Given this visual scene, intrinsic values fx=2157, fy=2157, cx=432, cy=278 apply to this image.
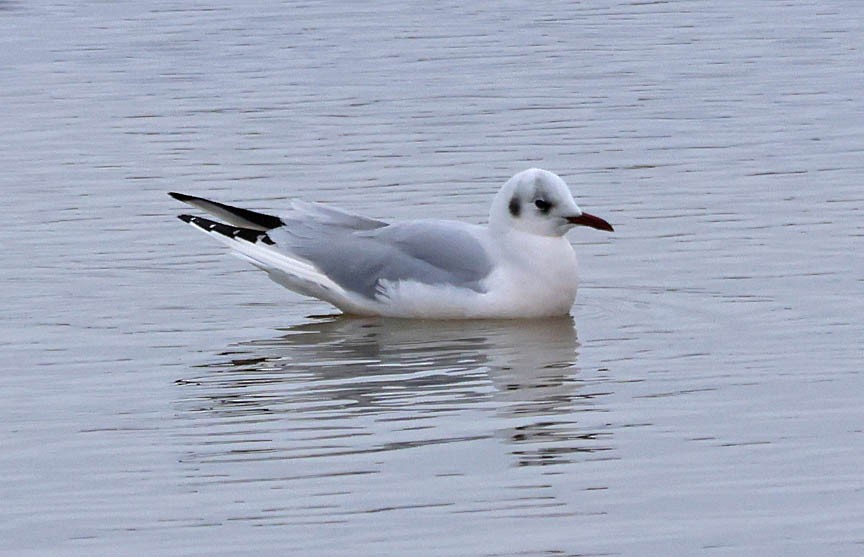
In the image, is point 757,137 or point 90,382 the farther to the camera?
point 757,137

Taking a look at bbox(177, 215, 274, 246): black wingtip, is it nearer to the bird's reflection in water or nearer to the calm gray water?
the calm gray water

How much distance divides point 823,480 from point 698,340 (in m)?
2.63

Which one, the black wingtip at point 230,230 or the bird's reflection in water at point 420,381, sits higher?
the black wingtip at point 230,230

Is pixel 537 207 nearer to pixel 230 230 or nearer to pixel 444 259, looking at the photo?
pixel 444 259

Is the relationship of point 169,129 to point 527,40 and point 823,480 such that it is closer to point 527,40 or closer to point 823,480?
point 527,40

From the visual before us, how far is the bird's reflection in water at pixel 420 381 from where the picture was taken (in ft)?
27.1

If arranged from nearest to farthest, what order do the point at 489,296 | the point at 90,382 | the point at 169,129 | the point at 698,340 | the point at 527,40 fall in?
the point at 90,382, the point at 698,340, the point at 489,296, the point at 169,129, the point at 527,40

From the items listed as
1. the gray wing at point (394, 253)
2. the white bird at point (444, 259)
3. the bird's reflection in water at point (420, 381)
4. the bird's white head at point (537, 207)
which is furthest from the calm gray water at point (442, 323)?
the bird's white head at point (537, 207)

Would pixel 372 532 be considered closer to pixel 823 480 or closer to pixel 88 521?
pixel 88 521

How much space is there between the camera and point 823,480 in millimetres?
7254

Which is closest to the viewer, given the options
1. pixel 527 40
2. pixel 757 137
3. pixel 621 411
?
pixel 621 411

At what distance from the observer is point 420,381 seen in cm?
920

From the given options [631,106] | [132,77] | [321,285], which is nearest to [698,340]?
[321,285]

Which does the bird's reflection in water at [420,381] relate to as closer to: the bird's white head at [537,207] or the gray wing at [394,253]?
the gray wing at [394,253]
